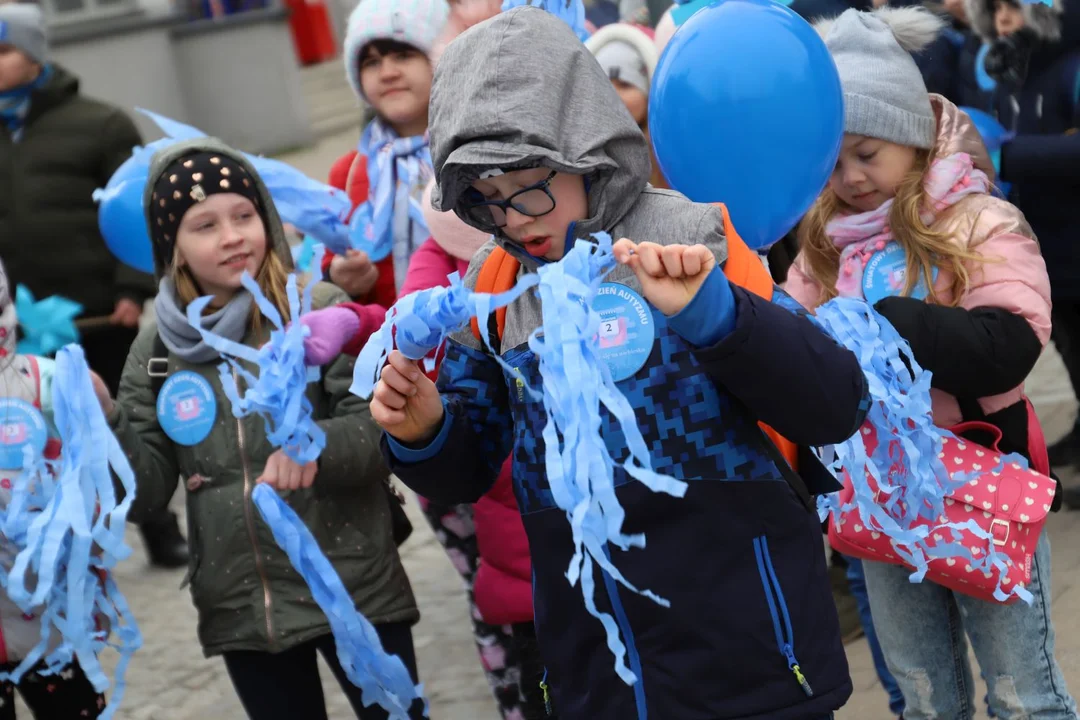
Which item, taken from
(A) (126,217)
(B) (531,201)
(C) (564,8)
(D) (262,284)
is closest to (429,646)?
(A) (126,217)

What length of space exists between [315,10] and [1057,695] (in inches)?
682

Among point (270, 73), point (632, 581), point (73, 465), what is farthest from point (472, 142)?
point (270, 73)

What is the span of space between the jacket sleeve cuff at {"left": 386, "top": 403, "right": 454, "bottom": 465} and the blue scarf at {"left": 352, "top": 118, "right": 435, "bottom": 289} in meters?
1.64

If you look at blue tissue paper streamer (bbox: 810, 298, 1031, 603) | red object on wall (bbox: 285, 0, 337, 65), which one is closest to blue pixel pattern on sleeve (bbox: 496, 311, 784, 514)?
blue tissue paper streamer (bbox: 810, 298, 1031, 603)

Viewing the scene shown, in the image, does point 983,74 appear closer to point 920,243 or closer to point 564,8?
point 564,8

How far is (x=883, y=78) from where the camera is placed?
10.6 ft

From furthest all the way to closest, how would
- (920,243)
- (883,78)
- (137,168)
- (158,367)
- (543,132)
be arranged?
(137,168), (158,367), (883,78), (920,243), (543,132)

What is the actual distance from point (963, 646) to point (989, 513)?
0.47 meters

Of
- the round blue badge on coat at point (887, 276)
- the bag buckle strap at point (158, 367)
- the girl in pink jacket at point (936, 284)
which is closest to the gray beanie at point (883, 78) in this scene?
the girl in pink jacket at point (936, 284)

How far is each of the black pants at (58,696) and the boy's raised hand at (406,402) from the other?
173cm

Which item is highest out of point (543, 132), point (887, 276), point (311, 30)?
point (543, 132)

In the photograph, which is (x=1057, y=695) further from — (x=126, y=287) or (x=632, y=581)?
(x=126, y=287)

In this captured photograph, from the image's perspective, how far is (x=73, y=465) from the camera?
3.39m

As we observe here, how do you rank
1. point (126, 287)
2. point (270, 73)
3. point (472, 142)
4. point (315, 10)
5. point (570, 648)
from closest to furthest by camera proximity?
point (472, 142), point (570, 648), point (126, 287), point (270, 73), point (315, 10)
